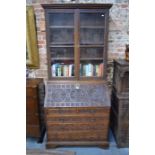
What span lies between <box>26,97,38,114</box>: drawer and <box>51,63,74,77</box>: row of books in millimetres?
457

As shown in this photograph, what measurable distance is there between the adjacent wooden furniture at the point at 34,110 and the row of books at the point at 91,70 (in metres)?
0.68

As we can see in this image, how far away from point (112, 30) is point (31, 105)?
1.67 meters

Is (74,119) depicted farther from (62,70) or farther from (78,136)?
(62,70)

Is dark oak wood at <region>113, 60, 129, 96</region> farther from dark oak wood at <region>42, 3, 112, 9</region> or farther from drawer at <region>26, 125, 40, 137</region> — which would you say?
drawer at <region>26, 125, 40, 137</region>

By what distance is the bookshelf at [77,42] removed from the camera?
10.2 ft

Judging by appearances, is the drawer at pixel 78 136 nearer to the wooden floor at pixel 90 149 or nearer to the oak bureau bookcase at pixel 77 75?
the oak bureau bookcase at pixel 77 75

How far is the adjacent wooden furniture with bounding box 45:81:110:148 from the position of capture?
Answer: 3.03 meters

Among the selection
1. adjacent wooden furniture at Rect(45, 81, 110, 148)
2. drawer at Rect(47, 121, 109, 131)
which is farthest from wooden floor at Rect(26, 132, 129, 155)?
drawer at Rect(47, 121, 109, 131)

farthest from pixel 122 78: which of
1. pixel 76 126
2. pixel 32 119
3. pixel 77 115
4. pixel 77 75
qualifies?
pixel 32 119
